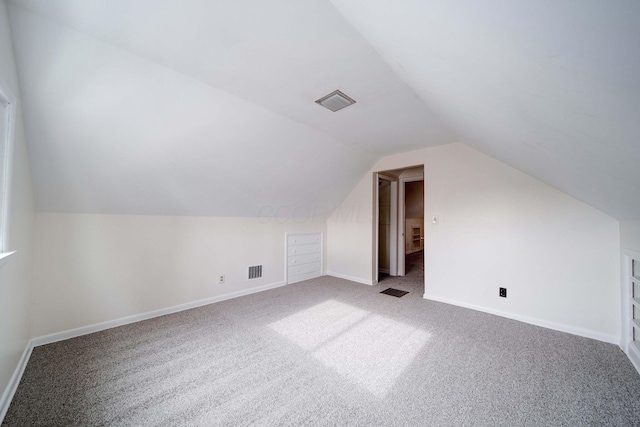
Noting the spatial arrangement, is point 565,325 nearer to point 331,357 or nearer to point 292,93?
point 331,357

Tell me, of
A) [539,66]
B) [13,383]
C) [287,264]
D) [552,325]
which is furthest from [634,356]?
[13,383]

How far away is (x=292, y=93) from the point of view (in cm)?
210

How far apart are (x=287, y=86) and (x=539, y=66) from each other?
1693 mm

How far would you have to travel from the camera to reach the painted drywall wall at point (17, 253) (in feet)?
4.58

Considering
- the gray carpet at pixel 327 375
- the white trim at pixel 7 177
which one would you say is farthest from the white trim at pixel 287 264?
the white trim at pixel 7 177

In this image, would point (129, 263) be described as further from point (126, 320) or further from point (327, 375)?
point (327, 375)

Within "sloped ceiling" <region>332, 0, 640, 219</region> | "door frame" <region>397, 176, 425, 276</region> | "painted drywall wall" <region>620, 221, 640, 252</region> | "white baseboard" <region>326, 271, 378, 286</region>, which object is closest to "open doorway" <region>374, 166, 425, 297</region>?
"door frame" <region>397, 176, 425, 276</region>

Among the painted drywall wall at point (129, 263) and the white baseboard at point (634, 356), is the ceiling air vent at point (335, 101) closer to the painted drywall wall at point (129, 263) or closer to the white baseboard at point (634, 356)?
the painted drywall wall at point (129, 263)

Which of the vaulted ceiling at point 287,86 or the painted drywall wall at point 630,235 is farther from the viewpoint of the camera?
the painted drywall wall at point 630,235

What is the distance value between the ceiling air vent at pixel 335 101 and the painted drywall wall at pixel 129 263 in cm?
223

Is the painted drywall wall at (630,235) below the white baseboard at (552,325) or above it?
above

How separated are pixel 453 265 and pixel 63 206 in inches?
181

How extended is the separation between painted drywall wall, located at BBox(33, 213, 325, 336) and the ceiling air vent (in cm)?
223

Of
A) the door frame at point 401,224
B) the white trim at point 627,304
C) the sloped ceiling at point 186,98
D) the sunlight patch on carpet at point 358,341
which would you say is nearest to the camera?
the sloped ceiling at point 186,98
